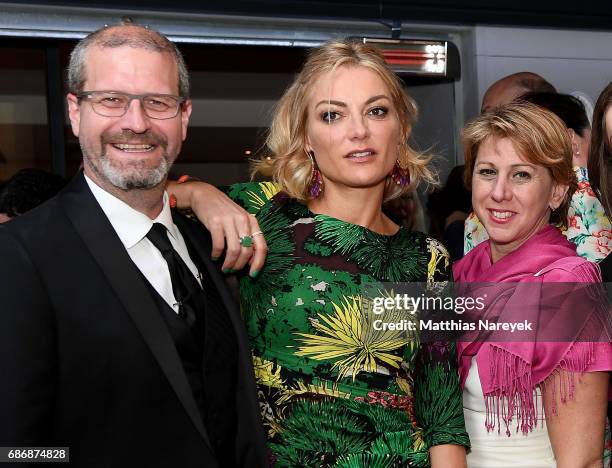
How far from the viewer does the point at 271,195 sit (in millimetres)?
2246

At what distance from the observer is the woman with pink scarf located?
81.9 inches

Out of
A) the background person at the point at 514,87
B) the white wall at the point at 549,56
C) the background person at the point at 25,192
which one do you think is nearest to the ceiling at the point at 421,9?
the white wall at the point at 549,56

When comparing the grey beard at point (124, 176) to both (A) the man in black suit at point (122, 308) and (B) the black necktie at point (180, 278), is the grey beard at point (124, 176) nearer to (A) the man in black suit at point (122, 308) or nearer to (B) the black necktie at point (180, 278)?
(A) the man in black suit at point (122, 308)

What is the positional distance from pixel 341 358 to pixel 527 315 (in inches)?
21.0

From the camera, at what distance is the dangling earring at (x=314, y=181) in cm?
221

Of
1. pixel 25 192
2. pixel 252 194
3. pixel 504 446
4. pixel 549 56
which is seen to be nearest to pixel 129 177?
pixel 252 194

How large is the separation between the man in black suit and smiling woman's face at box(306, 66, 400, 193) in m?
0.38

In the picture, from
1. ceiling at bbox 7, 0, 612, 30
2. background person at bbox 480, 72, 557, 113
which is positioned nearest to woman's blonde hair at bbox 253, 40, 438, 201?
background person at bbox 480, 72, 557, 113

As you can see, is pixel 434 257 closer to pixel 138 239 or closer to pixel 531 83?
pixel 138 239

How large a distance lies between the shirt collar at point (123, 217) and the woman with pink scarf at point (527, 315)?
944 millimetres

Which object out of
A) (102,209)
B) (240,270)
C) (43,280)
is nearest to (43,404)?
(43,280)

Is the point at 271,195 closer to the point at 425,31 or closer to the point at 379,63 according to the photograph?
the point at 379,63

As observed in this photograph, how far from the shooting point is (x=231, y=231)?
6.50 feet

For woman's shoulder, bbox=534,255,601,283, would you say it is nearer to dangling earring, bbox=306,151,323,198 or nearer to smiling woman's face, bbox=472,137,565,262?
smiling woman's face, bbox=472,137,565,262
